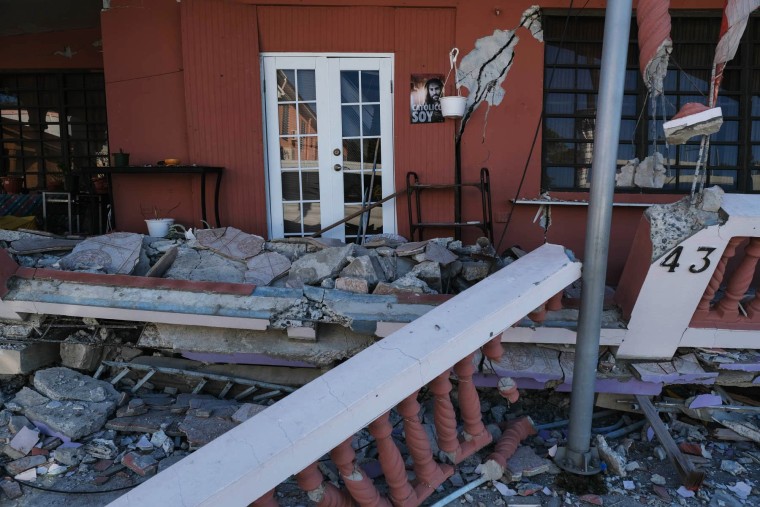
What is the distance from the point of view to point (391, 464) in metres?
2.21

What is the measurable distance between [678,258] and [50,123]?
8840 mm

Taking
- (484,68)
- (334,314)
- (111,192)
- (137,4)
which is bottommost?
(334,314)

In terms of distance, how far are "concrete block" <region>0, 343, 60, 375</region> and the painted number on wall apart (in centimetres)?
419

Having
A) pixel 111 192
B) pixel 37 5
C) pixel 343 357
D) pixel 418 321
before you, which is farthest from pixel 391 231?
pixel 37 5

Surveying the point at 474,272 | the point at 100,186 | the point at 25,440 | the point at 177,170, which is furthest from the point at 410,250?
the point at 100,186

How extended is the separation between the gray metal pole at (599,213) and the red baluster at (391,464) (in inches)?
42.0

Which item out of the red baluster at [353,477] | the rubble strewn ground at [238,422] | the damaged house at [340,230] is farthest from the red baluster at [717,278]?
the red baluster at [353,477]

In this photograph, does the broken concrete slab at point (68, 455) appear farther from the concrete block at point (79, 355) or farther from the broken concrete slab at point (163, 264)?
the broken concrete slab at point (163, 264)

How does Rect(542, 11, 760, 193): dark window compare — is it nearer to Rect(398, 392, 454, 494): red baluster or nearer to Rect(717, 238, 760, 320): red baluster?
Rect(717, 238, 760, 320): red baluster

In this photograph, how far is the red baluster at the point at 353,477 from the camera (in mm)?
2012

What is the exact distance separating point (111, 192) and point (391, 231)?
2928 mm

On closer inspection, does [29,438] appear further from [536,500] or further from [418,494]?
[536,500]

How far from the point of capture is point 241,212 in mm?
5465

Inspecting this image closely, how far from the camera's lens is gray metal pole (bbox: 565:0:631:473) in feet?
8.29
